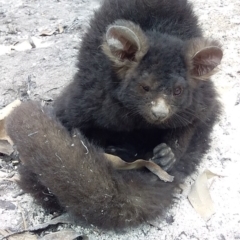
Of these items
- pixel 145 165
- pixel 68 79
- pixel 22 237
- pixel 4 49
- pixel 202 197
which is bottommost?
pixel 4 49

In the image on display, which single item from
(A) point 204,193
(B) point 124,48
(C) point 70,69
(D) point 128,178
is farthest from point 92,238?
(C) point 70,69

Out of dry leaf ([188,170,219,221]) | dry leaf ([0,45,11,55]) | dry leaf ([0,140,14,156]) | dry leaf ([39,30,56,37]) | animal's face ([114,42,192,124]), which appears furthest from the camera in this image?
dry leaf ([39,30,56,37])

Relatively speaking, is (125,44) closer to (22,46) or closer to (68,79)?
(68,79)

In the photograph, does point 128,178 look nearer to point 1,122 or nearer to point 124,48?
point 124,48

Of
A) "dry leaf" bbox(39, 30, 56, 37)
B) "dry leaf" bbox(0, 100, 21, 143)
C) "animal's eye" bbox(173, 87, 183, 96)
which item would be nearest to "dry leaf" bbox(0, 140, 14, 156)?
"dry leaf" bbox(0, 100, 21, 143)

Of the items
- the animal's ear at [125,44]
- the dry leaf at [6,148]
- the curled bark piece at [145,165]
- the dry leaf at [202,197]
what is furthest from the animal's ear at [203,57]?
the dry leaf at [6,148]

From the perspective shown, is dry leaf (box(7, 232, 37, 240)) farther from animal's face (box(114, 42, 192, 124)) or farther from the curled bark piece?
animal's face (box(114, 42, 192, 124))

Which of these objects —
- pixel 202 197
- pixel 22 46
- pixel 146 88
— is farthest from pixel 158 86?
pixel 22 46

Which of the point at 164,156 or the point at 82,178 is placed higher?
the point at 82,178
